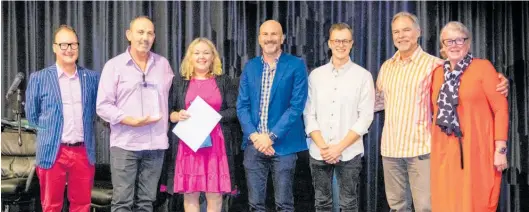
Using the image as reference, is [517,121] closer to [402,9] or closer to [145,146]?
[402,9]

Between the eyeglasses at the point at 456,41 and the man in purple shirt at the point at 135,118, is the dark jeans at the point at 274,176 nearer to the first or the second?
the man in purple shirt at the point at 135,118

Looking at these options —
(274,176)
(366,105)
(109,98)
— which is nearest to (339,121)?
(366,105)

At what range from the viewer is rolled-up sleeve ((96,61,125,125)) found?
3.55m

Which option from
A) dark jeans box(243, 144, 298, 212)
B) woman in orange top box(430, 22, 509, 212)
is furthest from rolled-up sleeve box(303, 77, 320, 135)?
woman in orange top box(430, 22, 509, 212)

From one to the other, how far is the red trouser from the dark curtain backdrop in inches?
50.1

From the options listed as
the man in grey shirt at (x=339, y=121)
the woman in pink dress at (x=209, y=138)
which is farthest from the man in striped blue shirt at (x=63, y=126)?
the man in grey shirt at (x=339, y=121)

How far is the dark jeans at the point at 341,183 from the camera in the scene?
136 inches

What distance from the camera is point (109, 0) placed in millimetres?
4957

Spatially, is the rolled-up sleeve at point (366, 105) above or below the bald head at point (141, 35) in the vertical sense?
below

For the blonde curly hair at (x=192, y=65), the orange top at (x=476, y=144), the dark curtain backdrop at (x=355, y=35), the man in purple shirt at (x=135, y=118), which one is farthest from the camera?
the dark curtain backdrop at (x=355, y=35)

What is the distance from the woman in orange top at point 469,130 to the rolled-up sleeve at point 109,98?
6.07ft

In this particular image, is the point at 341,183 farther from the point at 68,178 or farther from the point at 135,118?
the point at 68,178

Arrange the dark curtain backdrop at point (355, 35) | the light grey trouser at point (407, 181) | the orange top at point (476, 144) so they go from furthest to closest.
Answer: the dark curtain backdrop at point (355, 35) → the light grey trouser at point (407, 181) → the orange top at point (476, 144)

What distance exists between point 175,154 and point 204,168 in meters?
0.24
